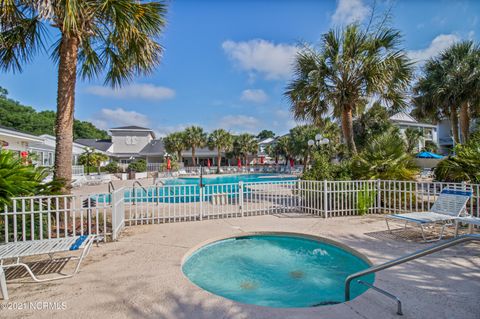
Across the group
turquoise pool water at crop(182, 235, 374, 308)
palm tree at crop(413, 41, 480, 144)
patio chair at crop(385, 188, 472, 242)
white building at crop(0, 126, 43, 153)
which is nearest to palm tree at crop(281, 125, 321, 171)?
palm tree at crop(413, 41, 480, 144)

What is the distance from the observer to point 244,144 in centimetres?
3762

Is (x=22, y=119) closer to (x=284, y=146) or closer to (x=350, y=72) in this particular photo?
(x=284, y=146)

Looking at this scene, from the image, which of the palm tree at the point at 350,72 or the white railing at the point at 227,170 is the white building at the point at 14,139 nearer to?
the palm tree at the point at 350,72

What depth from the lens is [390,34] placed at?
9406 millimetres

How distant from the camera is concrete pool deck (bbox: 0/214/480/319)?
2684 millimetres

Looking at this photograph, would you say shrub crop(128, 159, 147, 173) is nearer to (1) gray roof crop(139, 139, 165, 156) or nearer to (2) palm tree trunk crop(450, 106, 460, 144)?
(1) gray roof crop(139, 139, 165, 156)

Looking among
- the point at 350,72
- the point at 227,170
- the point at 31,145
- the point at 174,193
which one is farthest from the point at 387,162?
the point at 227,170

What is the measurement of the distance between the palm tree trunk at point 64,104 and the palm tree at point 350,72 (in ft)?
26.6

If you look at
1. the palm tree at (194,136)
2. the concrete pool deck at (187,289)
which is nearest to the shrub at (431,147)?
the palm tree at (194,136)

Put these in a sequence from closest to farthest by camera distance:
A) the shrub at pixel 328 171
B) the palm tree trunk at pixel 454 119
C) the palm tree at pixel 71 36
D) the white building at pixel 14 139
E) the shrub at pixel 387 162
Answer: the palm tree at pixel 71 36
the shrub at pixel 387 162
the shrub at pixel 328 171
the white building at pixel 14 139
the palm tree trunk at pixel 454 119

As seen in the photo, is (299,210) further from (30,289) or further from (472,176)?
(30,289)

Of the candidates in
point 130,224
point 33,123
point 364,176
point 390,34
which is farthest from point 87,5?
point 33,123

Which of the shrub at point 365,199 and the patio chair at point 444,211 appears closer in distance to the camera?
the patio chair at point 444,211

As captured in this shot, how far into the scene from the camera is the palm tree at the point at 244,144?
37.7 meters
